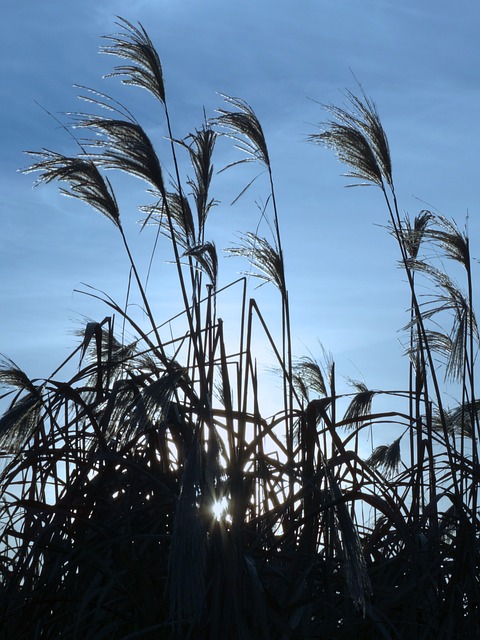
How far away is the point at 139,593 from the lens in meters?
2.44

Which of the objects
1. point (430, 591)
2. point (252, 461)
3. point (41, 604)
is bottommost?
point (41, 604)

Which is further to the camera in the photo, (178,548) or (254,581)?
(254,581)

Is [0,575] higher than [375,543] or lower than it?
lower

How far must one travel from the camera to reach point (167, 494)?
243cm

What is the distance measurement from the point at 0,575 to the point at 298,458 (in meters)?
1.21

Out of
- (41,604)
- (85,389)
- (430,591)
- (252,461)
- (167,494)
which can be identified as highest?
(85,389)

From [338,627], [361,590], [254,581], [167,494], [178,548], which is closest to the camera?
[178,548]

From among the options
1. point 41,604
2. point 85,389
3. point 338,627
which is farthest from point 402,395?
point 41,604

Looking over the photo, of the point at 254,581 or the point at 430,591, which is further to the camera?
the point at 430,591

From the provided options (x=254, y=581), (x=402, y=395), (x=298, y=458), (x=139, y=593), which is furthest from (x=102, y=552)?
(x=402, y=395)

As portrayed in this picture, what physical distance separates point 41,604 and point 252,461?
821 millimetres

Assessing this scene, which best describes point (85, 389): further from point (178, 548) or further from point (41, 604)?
point (178, 548)

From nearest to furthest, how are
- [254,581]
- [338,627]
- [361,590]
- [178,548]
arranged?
[178,548] → [361,590] → [254,581] → [338,627]

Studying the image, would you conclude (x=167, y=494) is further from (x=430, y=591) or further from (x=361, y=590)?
(x=430, y=591)
